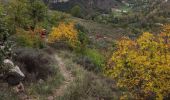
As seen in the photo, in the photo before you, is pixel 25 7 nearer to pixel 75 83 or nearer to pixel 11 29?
pixel 11 29

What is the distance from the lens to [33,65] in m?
30.8

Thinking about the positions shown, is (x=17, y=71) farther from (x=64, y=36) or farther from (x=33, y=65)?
(x=64, y=36)

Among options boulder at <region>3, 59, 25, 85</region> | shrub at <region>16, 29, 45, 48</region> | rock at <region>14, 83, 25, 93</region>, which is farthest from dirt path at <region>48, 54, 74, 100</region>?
shrub at <region>16, 29, 45, 48</region>

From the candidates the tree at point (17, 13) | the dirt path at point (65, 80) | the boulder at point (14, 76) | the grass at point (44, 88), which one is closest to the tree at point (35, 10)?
the tree at point (17, 13)

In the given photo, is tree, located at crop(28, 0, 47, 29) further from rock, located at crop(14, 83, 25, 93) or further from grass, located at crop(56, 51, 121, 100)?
rock, located at crop(14, 83, 25, 93)

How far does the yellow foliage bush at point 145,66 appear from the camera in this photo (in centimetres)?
2614

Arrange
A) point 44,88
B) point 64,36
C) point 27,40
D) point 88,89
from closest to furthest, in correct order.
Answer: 1. point 44,88
2. point 88,89
3. point 27,40
4. point 64,36

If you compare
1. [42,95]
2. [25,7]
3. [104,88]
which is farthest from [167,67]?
[25,7]

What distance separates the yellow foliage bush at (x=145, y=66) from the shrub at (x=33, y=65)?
538 centimetres

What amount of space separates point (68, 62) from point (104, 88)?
8.77 metres

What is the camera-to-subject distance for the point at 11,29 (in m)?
44.0

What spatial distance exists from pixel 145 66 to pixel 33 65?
345 inches

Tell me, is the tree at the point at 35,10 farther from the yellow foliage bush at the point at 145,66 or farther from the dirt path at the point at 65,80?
the yellow foliage bush at the point at 145,66

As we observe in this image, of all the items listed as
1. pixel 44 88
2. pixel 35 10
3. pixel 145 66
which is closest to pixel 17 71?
pixel 44 88
